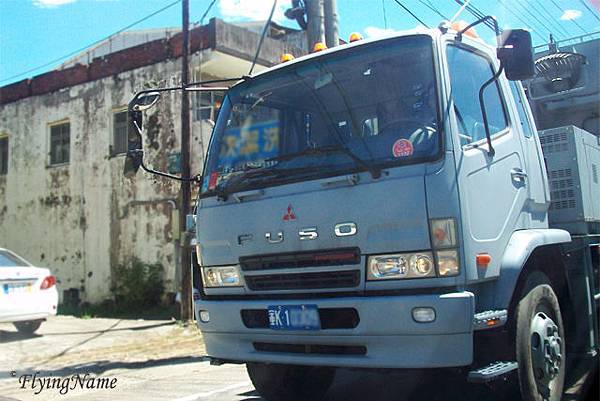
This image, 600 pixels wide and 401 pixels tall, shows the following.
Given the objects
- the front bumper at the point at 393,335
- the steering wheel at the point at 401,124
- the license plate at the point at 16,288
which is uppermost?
the steering wheel at the point at 401,124

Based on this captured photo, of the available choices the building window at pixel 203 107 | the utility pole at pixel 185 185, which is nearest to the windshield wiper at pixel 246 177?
the utility pole at pixel 185 185

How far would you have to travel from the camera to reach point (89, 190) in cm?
1522

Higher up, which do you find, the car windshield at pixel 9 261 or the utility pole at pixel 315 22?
the utility pole at pixel 315 22

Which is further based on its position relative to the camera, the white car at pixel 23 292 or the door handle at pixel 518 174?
the white car at pixel 23 292

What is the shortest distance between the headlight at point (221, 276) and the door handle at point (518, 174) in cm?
198

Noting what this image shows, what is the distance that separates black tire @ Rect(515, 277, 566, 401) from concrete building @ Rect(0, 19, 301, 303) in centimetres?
969

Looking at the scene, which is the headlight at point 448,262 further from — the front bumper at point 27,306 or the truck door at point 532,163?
the front bumper at point 27,306

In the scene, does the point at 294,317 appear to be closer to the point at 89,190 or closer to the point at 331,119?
the point at 331,119

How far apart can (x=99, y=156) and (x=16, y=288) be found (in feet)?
21.6

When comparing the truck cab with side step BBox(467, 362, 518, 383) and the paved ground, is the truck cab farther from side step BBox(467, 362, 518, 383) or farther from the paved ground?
the paved ground

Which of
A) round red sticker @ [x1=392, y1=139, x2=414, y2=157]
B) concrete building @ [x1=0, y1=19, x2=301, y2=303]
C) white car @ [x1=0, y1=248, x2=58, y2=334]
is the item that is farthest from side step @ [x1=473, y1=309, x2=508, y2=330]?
concrete building @ [x1=0, y1=19, x2=301, y2=303]

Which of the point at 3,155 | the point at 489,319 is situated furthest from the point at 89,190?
the point at 489,319

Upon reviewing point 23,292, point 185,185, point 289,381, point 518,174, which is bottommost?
point 289,381

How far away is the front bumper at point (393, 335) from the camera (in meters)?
3.43
